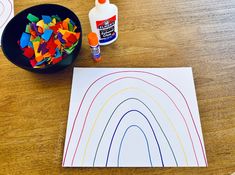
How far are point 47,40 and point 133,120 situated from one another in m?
0.29

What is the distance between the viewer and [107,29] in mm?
622

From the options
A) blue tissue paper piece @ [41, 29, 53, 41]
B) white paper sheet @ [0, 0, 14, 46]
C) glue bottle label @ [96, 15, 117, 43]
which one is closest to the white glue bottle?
glue bottle label @ [96, 15, 117, 43]

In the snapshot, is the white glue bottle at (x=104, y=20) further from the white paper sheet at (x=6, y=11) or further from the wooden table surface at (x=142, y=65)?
the white paper sheet at (x=6, y=11)

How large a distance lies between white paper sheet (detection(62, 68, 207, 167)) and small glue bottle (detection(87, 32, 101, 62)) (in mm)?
36

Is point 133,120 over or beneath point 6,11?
beneath

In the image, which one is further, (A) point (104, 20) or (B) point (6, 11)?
(B) point (6, 11)

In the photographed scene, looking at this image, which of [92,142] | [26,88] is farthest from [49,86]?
[92,142]

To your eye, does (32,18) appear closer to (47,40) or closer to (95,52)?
(47,40)

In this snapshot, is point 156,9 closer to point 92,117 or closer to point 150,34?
point 150,34

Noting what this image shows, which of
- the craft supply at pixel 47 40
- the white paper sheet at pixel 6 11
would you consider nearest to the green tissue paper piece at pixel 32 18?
the craft supply at pixel 47 40

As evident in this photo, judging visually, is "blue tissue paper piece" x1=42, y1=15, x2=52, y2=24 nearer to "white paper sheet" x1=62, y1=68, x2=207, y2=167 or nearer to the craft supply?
the craft supply

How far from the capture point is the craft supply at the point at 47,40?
0.60m

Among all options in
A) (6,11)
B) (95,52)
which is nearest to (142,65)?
(95,52)

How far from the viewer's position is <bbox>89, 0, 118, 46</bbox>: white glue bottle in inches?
22.9
